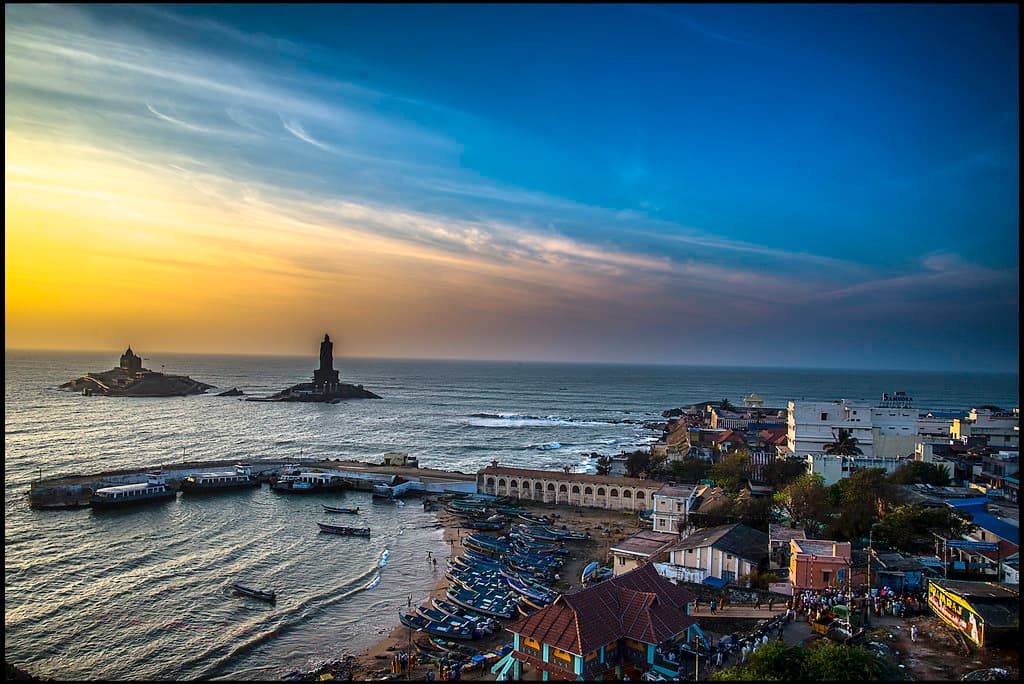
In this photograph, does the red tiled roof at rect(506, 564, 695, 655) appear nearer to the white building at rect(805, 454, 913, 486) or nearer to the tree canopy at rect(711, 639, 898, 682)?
the tree canopy at rect(711, 639, 898, 682)

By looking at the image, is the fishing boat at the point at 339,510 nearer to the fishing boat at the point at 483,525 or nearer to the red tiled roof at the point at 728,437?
the fishing boat at the point at 483,525

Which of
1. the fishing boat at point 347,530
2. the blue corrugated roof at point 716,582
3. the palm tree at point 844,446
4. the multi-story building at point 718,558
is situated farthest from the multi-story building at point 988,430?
the fishing boat at point 347,530

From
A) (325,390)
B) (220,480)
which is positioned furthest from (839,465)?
→ (325,390)

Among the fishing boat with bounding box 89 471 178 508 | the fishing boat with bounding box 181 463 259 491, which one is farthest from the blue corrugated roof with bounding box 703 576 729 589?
the fishing boat with bounding box 89 471 178 508

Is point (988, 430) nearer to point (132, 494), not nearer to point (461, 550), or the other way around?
point (461, 550)

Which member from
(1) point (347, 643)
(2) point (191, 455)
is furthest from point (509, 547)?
(2) point (191, 455)

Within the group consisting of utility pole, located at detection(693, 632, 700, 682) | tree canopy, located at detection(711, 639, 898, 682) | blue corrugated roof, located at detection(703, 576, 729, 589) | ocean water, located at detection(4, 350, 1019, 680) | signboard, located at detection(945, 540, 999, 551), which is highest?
tree canopy, located at detection(711, 639, 898, 682)
